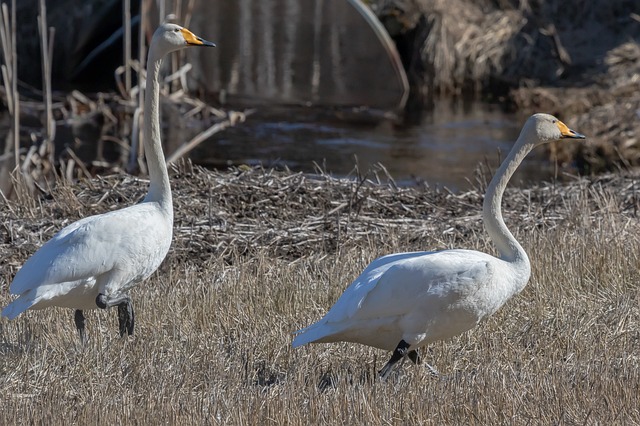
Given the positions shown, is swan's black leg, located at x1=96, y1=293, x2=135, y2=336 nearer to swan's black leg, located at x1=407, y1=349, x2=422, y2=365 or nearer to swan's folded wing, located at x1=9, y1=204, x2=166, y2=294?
swan's folded wing, located at x1=9, y1=204, x2=166, y2=294

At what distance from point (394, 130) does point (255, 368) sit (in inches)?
483

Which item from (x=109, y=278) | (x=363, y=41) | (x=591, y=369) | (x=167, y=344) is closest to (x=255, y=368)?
(x=167, y=344)

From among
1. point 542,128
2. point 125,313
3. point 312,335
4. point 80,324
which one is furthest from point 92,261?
point 542,128

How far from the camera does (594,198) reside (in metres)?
10.3

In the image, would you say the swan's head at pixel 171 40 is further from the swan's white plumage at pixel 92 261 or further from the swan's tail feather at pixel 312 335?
A: the swan's tail feather at pixel 312 335

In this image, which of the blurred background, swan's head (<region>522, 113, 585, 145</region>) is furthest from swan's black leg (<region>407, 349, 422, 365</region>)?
the blurred background

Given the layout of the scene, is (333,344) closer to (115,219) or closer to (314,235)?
(115,219)

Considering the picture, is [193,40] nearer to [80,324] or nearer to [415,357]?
[80,324]

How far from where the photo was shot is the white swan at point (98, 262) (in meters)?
6.42

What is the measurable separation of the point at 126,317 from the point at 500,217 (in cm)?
228

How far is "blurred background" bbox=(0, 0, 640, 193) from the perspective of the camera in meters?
16.9

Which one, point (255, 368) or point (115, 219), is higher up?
point (115, 219)

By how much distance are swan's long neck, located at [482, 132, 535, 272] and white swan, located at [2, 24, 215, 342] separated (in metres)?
1.93

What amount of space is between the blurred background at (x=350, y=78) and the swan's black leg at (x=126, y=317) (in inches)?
363
